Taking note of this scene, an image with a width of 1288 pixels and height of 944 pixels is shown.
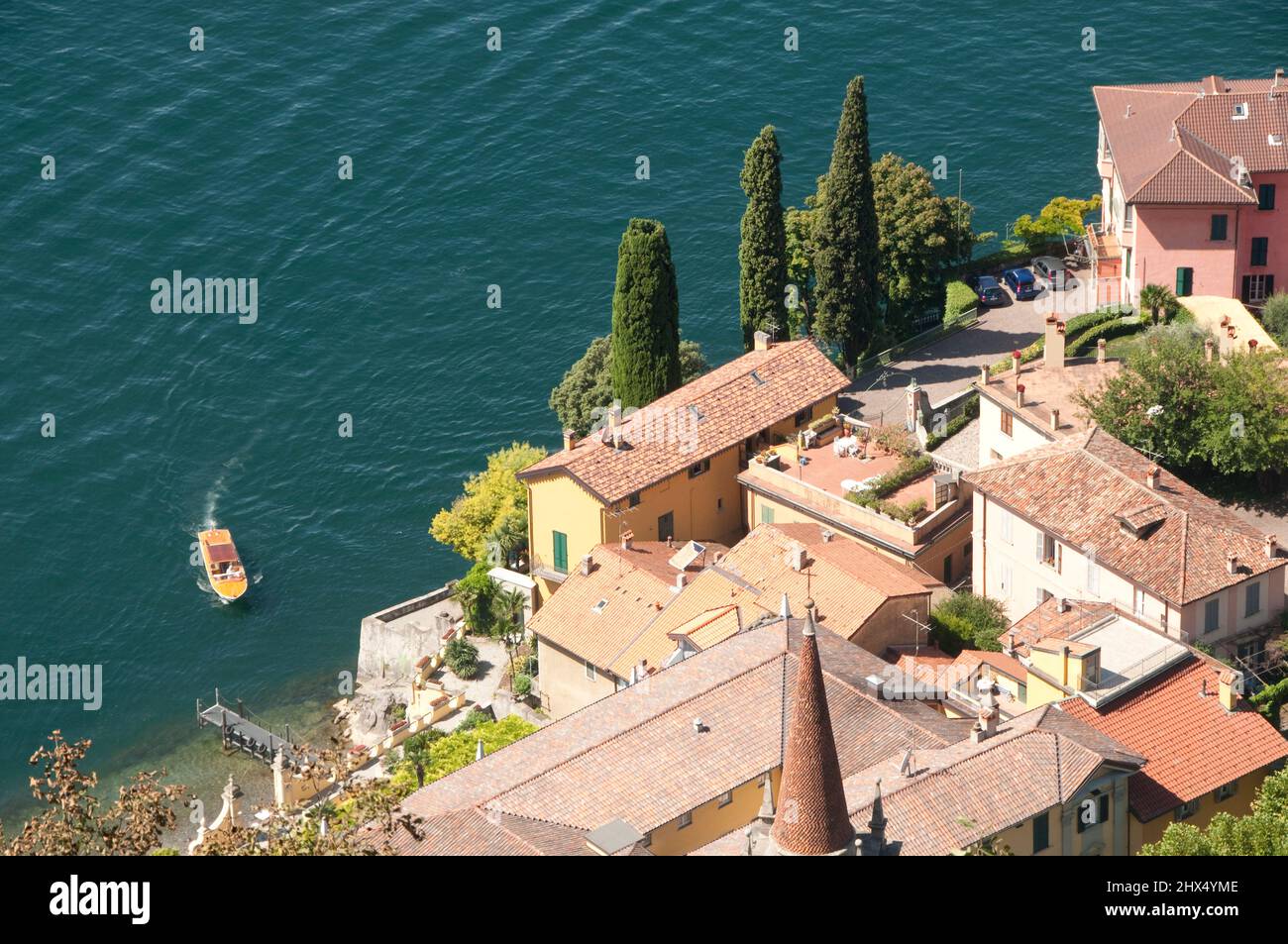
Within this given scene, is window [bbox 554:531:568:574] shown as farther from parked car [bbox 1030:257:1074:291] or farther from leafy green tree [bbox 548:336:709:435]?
parked car [bbox 1030:257:1074:291]

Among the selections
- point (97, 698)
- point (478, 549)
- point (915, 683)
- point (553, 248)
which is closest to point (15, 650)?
point (97, 698)

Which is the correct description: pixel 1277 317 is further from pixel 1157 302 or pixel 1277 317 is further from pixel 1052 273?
pixel 1052 273

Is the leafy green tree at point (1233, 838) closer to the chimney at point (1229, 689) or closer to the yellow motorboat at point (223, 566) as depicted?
the chimney at point (1229, 689)

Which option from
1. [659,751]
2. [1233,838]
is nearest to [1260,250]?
[659,751]

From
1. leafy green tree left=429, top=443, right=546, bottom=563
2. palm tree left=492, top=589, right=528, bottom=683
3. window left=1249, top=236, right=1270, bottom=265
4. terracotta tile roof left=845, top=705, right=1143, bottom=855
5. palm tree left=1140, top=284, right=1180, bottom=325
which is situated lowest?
palm tree left=492, top=589, right=528, bottom=683

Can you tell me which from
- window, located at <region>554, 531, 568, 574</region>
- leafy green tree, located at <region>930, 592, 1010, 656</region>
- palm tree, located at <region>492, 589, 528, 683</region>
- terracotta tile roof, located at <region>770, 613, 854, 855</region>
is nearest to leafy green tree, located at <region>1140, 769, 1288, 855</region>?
terracotta tile roof, located at <region>770, 613, 854, 855</region>

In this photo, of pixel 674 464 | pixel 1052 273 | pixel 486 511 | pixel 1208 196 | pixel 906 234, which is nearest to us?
pixel 674 464

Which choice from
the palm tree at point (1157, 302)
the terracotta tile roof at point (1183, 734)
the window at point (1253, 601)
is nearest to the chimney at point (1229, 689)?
the terracotta tile roof at point (1183, 734)
